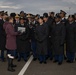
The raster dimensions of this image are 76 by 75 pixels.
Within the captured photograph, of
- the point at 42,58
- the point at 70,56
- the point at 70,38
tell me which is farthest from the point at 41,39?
the point at 70,56

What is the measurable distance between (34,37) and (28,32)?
53 cm

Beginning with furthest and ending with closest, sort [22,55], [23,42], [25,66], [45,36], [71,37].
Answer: [22,55], [23,42], [71,37], [45,36], [25,66]

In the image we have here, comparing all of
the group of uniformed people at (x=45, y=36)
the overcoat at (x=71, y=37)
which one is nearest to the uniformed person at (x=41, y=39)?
the group of uniformed people at (x=45, y=36)

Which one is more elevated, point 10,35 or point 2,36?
point 10,35

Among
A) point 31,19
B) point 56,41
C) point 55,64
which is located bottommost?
point 55,64

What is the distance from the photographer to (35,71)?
347 inches

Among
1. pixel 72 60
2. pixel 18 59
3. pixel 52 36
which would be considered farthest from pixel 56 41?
pixel 18 59

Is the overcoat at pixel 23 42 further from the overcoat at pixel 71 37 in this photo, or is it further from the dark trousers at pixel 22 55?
the overcoat at pixel 71 37

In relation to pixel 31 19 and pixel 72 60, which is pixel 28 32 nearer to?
pixel 31 19

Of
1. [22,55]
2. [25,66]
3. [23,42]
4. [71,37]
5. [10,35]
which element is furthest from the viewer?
[22,55]

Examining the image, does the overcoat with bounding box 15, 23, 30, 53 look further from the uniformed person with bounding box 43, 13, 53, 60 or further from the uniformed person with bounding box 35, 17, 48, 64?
the uniformed person with bounding box 43, 13, 53, 60

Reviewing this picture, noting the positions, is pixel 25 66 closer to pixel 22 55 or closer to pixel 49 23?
pixel 22 55

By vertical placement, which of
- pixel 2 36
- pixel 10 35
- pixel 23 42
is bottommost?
pixel 23 42

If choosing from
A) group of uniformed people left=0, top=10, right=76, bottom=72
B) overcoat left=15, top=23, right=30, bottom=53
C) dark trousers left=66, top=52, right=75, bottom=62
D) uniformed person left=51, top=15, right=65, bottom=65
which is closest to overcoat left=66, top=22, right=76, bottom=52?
group of uniformed people left=0, top=10, right=76, bottom=72
